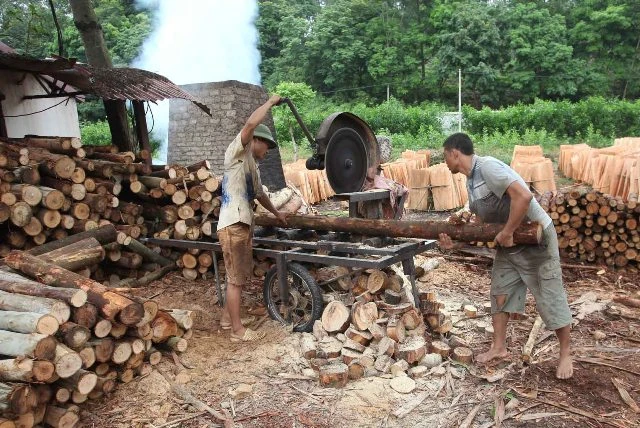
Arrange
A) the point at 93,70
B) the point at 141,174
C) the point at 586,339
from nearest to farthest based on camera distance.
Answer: the point at 586,339 → the point at 141,174 → the point at 93,70

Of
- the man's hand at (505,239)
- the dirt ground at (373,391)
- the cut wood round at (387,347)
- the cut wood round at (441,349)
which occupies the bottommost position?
the dirt ground at (373,391)

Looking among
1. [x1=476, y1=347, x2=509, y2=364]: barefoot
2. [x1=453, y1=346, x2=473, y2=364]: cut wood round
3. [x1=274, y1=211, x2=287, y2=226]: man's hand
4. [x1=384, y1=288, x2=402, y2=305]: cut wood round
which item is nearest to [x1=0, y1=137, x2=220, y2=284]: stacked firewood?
[x1=274, y1=211, x2=287, y2=226]: man's hand

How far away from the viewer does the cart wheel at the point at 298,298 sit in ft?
15.9

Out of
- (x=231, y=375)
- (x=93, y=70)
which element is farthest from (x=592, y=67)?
(x=231, y=375)

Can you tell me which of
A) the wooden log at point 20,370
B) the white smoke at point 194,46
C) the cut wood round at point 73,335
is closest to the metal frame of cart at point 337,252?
the cut wood round at point 73,335

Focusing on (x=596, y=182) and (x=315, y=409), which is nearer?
(x=315, y=409)

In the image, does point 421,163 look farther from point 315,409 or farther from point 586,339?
point 315,409

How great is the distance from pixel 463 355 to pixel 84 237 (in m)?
4.02

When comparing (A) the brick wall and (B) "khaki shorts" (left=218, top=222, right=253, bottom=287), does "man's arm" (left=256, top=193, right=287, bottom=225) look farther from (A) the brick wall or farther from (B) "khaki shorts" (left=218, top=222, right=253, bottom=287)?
(A) the brick wall

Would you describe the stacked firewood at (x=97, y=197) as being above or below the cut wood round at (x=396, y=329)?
above

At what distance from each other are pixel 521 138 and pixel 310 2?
27507 mm

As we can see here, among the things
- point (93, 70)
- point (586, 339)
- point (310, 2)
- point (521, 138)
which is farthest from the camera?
point (310, 2)

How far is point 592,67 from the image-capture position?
117 feet

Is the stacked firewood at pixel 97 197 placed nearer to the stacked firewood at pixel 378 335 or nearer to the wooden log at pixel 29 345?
the stacked firewood at pixel 378 335
